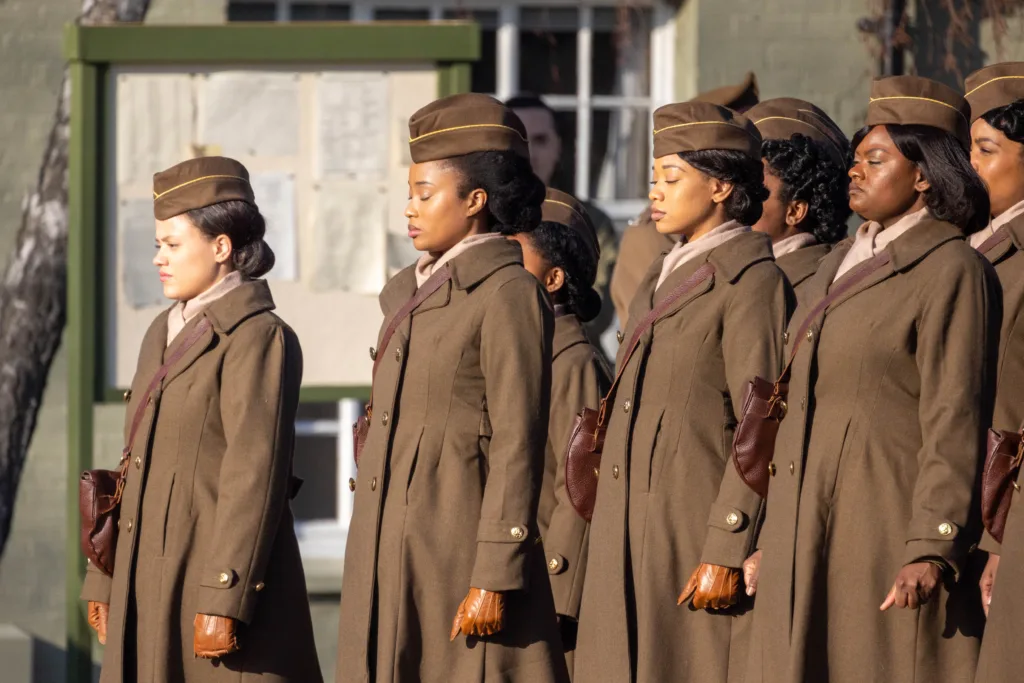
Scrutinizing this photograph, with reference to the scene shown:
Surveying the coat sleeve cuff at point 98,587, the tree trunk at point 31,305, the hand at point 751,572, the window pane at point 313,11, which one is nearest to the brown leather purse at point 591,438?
the hand at point 751,572

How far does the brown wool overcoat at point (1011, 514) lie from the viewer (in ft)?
14.4

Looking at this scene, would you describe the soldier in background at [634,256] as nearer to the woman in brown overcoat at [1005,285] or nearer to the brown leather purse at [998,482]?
the woman in brown overcoat at [1005,285]

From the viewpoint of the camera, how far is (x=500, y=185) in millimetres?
5332

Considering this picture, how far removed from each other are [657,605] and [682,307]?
2.55ft

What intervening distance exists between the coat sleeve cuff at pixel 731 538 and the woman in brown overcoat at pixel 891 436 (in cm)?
16

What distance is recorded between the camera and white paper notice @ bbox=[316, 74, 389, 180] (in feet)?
23.7

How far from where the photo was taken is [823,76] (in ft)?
32.1

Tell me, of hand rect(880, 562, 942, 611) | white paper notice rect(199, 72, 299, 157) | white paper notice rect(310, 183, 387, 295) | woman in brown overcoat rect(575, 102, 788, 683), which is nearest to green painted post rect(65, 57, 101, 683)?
white paper notice rect(199, 72, 299, 157)

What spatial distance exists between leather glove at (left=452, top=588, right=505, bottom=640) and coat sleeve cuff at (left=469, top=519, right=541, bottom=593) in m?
0.03

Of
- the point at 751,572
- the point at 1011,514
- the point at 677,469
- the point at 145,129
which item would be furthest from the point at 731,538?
the point at 145,129

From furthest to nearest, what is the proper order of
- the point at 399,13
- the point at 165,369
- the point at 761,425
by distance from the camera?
the point at 399,13 < the point at 165,369 < the point at 761,425

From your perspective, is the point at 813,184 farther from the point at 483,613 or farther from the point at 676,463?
the point at 483,613

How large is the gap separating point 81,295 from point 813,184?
100 inches

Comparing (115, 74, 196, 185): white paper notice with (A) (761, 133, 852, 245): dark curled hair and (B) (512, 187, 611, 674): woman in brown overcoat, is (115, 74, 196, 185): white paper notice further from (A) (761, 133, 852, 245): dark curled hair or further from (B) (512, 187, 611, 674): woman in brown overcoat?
(A) (761, 133, 852, 245): dark curled hair
